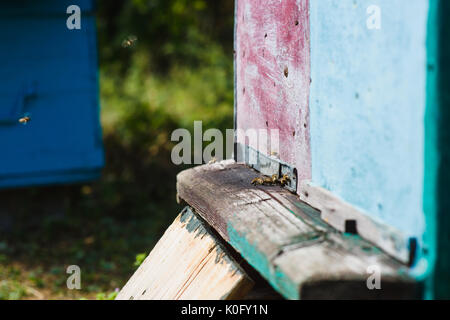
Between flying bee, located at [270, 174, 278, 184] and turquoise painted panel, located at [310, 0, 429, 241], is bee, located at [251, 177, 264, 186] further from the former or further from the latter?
turquoise painted panel, located at [310, 0, 429, 241]

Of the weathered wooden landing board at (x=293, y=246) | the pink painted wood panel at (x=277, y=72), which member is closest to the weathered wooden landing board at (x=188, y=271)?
the weathered wooden landing board at (x=293, y=246)

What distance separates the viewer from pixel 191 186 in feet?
8.50

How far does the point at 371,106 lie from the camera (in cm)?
158

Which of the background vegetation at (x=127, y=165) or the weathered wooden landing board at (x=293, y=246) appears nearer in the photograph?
the weathered wooden landing board at (x=293, y=246)

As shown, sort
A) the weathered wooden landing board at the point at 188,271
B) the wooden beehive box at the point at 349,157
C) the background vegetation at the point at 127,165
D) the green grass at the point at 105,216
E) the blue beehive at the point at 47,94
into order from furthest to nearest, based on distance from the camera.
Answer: the blue beehive at the point at 47,94 → the background vegetation at the point at 127,165 → the green grass at the point at 105,216 → the weathered wooden landing board at the point at 188,271 → the wooden beehive box at the point at 349,157

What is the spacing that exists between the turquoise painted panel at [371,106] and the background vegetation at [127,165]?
6.41ft

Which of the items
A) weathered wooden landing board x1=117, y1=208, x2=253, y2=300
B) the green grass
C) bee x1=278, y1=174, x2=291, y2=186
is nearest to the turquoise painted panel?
bee x1=278, y1=174, x2=291, y2=186

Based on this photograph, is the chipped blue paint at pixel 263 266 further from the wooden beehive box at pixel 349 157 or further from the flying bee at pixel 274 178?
the flying bee at pixel 274 178

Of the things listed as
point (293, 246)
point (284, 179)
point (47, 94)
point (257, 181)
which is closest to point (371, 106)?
point (293, 246)

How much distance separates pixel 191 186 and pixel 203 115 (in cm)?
792

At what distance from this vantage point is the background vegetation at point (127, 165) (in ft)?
17.1

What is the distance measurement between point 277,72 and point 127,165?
6.07m

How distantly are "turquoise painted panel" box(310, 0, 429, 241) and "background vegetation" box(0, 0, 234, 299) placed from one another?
195cm
